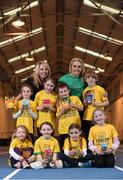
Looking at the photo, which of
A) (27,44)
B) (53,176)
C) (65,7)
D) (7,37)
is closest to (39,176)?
(53,176)

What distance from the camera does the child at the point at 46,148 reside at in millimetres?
7260

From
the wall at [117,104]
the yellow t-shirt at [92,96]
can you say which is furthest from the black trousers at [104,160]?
the wall at [117,104]

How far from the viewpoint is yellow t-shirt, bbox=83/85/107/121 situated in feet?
25.9

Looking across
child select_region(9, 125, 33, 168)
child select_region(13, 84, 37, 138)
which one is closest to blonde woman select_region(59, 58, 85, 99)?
child select_region(13, 84, 37, 138)

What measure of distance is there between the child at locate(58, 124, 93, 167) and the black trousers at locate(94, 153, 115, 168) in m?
0.13

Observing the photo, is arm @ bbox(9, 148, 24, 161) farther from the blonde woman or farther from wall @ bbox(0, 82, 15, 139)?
wall @ bbox(0, 82, 15, 139)

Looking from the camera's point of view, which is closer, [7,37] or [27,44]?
[7,37]

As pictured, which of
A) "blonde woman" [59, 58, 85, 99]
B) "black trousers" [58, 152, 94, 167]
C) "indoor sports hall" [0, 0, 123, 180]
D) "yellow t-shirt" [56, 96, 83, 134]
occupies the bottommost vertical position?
"black trousers" [58, 152, 94, 167]

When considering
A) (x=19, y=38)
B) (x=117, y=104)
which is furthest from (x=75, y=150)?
(x=117, y=104)

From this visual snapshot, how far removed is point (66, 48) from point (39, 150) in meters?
23.5

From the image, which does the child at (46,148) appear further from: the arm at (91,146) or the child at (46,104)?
the arm at (91,146)

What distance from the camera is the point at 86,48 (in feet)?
94.3

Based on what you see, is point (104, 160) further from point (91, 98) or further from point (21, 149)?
point (21, 149)

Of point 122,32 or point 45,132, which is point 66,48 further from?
point 45,132
